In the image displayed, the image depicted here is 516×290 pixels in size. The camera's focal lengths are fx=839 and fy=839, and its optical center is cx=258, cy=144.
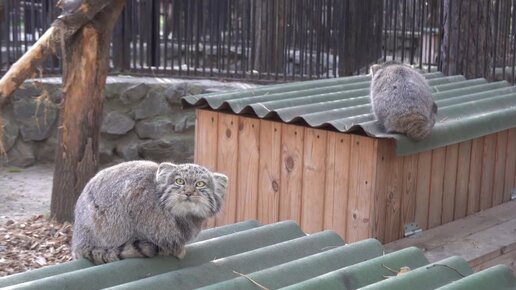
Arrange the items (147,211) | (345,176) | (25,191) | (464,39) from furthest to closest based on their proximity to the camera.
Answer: (25,191) < (464,39) < (345,176) < (147,211)

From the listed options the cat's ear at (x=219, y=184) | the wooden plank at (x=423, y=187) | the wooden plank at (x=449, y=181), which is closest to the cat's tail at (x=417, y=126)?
the wooden plank at (x=423, y=187)

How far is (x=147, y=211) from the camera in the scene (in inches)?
165

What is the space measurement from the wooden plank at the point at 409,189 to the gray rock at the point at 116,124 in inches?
216

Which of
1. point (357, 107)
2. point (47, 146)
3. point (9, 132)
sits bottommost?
point (47, 146)

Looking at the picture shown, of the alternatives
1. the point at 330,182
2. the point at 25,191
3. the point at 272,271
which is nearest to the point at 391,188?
the point at 330,182

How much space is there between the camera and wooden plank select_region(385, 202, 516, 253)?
6.00 meters

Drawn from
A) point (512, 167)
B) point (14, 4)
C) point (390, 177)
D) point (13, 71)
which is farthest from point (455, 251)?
point (14, 4)

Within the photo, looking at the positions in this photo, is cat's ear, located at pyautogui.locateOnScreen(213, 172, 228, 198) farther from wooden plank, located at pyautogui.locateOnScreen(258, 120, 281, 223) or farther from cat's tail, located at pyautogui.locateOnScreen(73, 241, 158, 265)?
wooden plank, located at pyautogui.locateOnScreen(258, 120, 281, 223)

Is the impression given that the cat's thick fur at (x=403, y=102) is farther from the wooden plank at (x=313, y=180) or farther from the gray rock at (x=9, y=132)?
the gray rock at (x=9, y=132)

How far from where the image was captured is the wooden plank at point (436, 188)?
254 inches

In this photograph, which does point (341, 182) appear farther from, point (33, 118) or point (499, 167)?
point (33, 118)

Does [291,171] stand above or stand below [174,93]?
below

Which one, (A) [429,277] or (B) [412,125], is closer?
(A) [429,277]

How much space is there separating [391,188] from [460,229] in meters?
0.81
